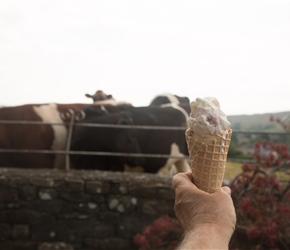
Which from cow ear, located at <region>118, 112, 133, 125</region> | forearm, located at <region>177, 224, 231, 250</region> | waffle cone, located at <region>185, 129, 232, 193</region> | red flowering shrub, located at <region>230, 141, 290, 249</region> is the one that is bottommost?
red flowering shrub, located at <region>230, 141, 290, 249</region>

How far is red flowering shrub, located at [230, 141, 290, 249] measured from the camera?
3.49 metres

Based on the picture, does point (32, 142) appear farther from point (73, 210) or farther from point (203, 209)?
point (203, 209)

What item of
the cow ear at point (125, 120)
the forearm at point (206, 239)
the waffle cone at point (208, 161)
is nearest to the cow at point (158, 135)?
the cow ear at point (125, 120)

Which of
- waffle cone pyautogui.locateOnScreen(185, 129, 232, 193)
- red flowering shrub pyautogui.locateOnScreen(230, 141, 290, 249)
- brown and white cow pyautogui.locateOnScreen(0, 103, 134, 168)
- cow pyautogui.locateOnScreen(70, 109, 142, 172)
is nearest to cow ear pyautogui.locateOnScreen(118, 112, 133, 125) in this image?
cow pyautogui.locateOnScreen(70, 109, 142, 172)

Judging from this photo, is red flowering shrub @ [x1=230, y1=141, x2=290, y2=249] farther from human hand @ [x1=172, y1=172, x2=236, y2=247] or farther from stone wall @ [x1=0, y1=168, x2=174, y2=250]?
human hand @ [x1=172, y1=172, x2=236, y2=247]

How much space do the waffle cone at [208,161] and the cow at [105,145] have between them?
428cm

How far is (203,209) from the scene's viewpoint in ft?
4.29

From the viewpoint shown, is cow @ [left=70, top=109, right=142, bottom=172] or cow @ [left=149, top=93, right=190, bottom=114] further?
cow @ [left=149, top=93, right=190, bottom=114]

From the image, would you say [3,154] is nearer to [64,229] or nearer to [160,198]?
[64,229]

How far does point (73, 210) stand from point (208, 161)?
3.22 metres

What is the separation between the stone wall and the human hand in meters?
3.03

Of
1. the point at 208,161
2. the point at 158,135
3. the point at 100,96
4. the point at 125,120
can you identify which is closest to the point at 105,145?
the point at 125,120

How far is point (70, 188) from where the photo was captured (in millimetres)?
4535

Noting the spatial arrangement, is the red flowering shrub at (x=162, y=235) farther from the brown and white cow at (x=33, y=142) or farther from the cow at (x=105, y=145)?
the brown and white cow at (x=33, y=142)
